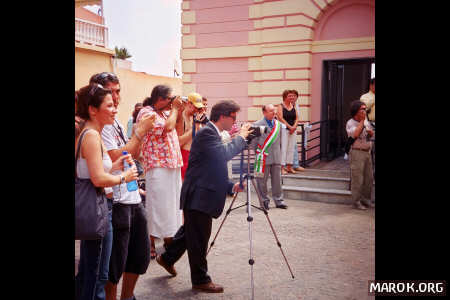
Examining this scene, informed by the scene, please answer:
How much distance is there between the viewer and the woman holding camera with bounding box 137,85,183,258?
165 inches

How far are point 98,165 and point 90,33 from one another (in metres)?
13.6

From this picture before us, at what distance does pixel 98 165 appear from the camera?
2.32m

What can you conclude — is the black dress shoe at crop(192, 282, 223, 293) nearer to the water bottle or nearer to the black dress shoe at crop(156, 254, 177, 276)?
the black dress shoe at crop(156, 254, 177, 276)

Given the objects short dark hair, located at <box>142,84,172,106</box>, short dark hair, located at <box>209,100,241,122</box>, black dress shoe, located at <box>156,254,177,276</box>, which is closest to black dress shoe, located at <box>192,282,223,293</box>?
black dress shoe, located at <box>156,254,177,276</box>

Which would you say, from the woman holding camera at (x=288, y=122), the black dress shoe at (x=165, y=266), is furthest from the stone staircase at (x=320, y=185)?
the black dress shoe at (x=165, y=266)

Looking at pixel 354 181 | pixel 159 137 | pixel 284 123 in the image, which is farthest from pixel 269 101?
pixel 159 137

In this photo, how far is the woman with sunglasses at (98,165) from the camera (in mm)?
2336

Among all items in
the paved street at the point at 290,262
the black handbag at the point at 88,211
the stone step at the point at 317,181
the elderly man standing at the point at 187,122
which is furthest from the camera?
the stone step at the point at 317,181

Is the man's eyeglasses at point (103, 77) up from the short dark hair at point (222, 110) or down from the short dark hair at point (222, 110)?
up

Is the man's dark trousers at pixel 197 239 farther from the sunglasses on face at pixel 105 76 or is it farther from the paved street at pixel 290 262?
the sunglasses on face at pixel 105 76

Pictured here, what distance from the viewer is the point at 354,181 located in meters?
6.86

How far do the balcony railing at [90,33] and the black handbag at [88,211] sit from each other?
1287 centimetres

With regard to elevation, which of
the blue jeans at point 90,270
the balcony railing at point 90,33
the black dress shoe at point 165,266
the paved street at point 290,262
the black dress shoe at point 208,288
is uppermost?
the balcony railing at point 90,33
